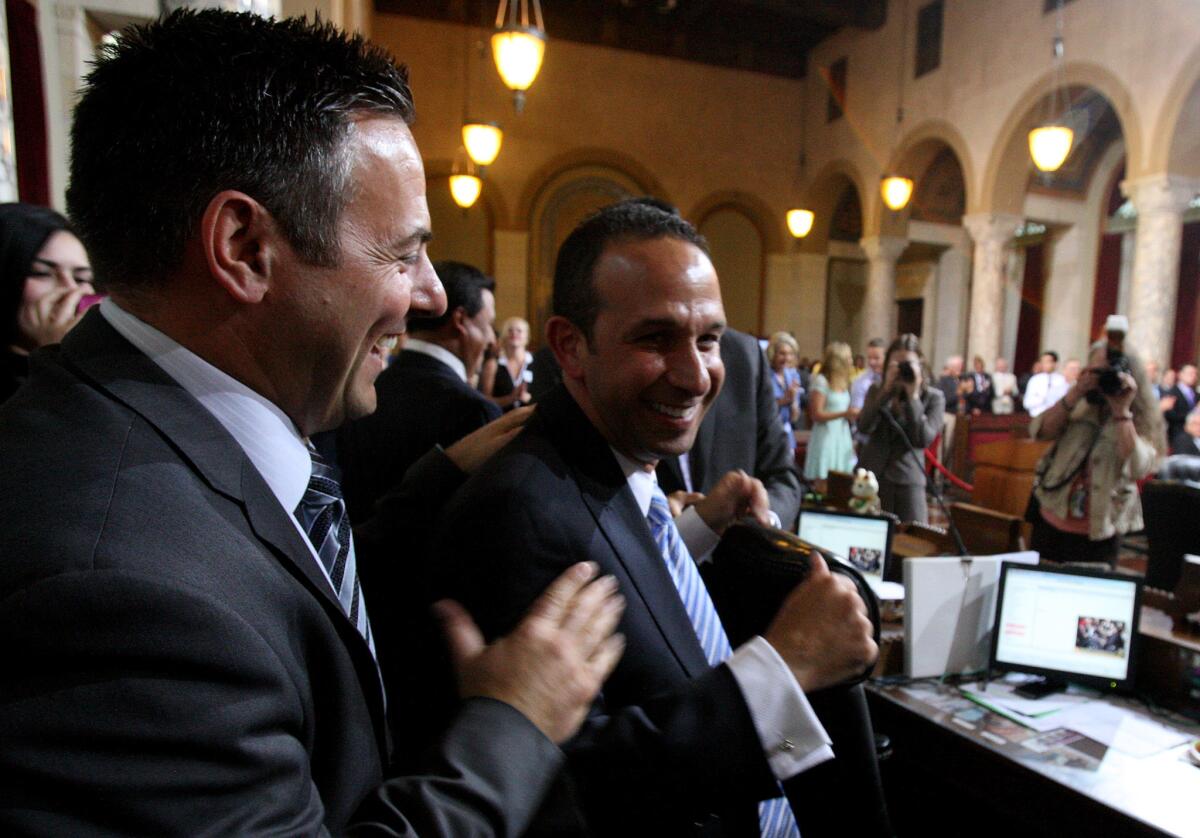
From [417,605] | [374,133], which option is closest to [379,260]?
[374,133]

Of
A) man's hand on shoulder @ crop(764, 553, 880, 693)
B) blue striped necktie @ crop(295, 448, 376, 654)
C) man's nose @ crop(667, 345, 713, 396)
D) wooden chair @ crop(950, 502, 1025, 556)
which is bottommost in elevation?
wooden chair @ crop(950, 502, 1025, 556)

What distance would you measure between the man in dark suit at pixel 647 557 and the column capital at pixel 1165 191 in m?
10.0

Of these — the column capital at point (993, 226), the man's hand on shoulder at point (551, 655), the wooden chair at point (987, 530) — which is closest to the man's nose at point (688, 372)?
the man's hand on shoulder at point (551, 655)

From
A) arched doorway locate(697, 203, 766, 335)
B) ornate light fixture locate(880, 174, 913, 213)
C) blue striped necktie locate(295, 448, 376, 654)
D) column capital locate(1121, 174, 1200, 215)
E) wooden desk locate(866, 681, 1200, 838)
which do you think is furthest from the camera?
arched doorway locate(697, 203, 766, 335)

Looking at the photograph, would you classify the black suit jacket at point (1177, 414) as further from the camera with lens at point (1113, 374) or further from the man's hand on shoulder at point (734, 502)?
the man's hand on shoulder at point (734, 502)

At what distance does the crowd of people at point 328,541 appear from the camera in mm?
566

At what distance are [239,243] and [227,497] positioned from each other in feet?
0.89

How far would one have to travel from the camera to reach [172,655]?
0.57 metres

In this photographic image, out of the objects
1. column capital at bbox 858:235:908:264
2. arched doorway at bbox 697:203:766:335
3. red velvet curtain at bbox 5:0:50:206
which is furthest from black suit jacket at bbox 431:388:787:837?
arched doorway at bbox 697:203:766:335

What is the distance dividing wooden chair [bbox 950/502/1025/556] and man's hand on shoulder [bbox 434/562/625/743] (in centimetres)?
227

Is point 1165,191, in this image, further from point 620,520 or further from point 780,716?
point 780,716

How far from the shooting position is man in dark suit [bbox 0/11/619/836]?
546 millimetres

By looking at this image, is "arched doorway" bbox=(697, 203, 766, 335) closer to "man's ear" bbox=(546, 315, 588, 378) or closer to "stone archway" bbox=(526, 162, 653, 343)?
"stone archway" bbox=(526, 162, 653, 343)

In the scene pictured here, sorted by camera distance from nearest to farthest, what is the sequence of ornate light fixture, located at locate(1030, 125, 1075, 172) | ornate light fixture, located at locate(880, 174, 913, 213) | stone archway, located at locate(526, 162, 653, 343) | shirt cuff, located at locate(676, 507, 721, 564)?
1. shirt cuff, located at locate(676, 507, 721, 564)
2. ornate light fixture, located at locate(1030, 125, 1075, 172)
3. ornate light fixture, located at locate(880, 174, 913, 213)
4. stone archway, located at locate(526, 162, 653, 343)
